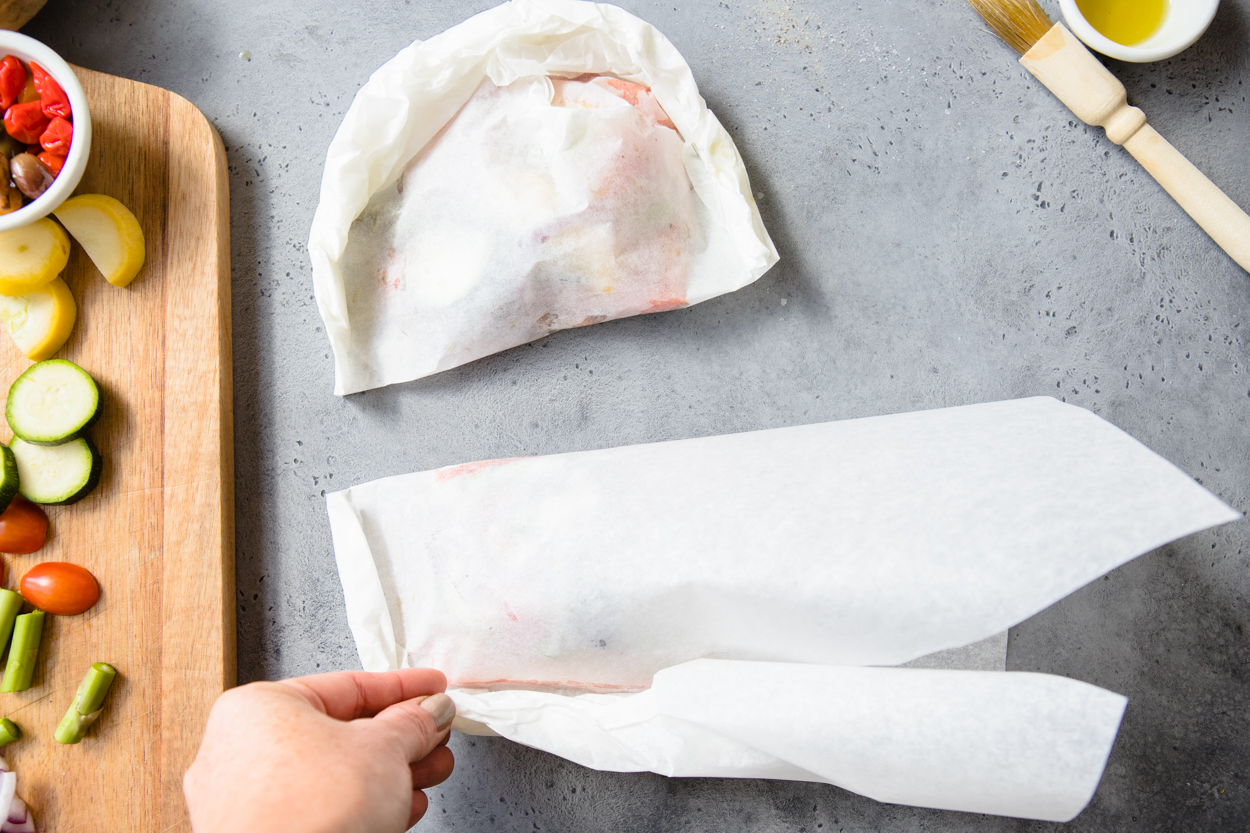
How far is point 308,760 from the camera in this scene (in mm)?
564

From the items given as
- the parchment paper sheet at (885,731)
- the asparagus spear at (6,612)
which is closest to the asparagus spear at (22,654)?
the asparagus spear at (6,612)

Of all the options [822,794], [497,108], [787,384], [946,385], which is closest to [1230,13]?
[946,385]

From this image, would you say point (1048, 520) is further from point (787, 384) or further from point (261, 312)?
point (261, 312)

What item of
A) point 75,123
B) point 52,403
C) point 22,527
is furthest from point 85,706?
point 75,123

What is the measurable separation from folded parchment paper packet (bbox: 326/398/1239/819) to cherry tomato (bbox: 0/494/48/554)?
38cm

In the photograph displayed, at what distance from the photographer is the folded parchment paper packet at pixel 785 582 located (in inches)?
25.3

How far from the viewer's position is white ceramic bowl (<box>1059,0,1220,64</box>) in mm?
881

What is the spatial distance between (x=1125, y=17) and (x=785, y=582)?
2.85 ft

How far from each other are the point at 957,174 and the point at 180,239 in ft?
3.37

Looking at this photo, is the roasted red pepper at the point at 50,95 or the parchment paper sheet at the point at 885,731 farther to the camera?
the roasted red pepper at the point at 50,95

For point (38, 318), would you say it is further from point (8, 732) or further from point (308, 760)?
point (308, 760)

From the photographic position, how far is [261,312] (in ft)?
3.28

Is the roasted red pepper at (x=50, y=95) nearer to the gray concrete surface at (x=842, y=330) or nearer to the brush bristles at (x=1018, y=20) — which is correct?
the gray concrete surface at (x=842, y=330)

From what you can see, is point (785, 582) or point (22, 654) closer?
point (785, 582)
